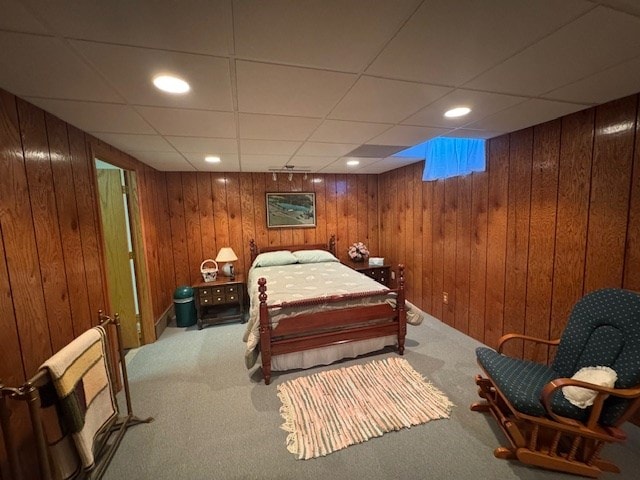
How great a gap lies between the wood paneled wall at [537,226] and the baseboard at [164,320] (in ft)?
12.0

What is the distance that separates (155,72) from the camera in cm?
127

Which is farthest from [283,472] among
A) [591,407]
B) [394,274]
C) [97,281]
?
[394,274]

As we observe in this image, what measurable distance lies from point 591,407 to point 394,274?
3.14 m

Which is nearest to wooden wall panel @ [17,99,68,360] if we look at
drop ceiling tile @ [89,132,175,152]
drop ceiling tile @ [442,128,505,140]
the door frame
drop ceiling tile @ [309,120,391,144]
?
drop ceiling tile @ [89,132,175,152]

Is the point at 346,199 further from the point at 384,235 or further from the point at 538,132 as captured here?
the point at 538,132

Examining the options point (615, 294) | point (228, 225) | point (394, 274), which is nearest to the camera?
point (615, 294)

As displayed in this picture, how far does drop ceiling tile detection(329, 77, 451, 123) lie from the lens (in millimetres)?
1471

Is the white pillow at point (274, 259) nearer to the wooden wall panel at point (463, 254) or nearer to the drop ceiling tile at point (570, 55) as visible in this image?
the wooden wall panel at point (463, 254)

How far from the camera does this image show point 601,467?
5.06 ft

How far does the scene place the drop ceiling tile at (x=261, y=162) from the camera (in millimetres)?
3172

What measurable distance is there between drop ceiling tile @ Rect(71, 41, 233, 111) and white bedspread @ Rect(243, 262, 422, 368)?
175 cm

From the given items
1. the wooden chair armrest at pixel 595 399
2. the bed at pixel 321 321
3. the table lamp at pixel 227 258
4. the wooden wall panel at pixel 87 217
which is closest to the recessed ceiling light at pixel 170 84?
the wooden wall panel at pixel 87 217

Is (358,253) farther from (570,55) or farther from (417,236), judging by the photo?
(570,55)

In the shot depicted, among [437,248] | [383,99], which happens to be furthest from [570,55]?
[437,248]
